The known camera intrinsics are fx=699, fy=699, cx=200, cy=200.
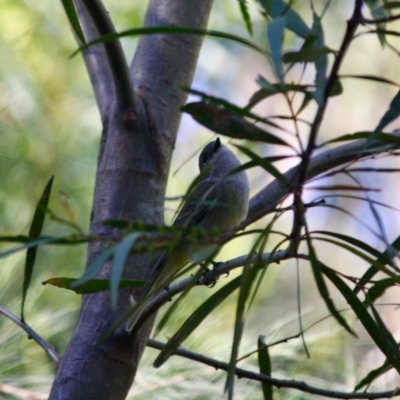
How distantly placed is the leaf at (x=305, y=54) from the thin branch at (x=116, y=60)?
40 centimetres

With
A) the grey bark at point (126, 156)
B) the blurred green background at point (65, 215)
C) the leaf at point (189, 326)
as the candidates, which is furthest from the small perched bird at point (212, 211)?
the leaf at point (189, 326)

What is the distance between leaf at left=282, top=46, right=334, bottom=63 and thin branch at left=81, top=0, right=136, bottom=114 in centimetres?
40

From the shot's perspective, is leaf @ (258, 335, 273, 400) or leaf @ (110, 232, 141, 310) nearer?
leaf @ (110, 232, 141, 310)

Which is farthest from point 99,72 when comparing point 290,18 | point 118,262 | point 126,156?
point 118,262

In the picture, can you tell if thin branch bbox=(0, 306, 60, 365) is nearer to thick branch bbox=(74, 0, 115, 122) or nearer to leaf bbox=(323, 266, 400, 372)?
thick branch bbox=(74, 0, 115, 122)

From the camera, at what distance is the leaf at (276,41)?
34.8 inches

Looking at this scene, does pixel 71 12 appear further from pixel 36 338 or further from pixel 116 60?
pixel 36 338

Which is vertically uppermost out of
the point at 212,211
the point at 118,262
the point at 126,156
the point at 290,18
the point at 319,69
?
the point at 212,211

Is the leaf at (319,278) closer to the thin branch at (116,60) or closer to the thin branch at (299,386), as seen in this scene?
the thin branch at (299,386)

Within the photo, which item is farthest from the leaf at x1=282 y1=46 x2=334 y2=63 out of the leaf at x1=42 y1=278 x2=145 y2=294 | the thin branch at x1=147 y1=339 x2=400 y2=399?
the thin branch at x1=147 y1=339 x2=400 y2=399

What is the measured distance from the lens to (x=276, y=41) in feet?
2.96

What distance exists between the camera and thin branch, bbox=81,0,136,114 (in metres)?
1.38

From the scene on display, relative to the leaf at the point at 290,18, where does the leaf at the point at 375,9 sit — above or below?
below

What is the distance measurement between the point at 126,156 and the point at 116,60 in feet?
0.84
